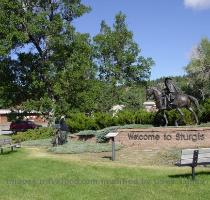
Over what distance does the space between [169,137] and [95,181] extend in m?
8.85

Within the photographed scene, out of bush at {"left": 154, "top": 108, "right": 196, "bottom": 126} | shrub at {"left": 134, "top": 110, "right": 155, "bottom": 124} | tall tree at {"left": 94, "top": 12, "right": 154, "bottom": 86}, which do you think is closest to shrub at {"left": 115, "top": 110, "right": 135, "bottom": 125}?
shrub at {"left": 134, "top": 110, "right": 155, "bottom": 124}

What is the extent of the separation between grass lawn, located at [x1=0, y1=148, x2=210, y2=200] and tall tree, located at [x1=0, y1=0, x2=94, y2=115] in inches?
778

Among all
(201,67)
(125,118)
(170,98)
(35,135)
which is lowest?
(35,135)

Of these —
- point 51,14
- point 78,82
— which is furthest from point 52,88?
point 51,14

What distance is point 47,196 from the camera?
38.5 ft

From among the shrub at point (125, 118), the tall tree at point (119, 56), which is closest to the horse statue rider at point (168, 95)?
the shrub at point (125, 118)

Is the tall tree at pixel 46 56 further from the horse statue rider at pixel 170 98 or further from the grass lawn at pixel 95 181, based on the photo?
the grass lawn at pixel 95 181

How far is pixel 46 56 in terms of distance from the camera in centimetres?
3831

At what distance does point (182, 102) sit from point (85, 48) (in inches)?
607

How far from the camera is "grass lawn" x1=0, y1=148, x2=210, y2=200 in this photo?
11617mm

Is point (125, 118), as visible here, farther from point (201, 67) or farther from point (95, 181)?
point (201, 67)

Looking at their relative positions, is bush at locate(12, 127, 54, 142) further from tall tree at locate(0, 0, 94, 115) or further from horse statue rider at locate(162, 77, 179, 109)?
horse statue rider at locate(162, 77, 179, 109)

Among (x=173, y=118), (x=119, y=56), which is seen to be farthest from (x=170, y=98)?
(x=119, y=56)

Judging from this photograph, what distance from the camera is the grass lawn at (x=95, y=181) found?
38.1ft
